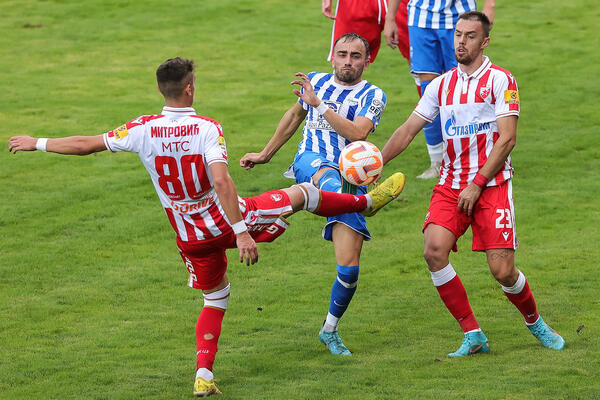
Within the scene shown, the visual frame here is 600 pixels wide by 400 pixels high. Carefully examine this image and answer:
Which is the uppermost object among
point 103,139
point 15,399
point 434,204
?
point 103,139

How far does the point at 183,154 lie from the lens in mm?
6379

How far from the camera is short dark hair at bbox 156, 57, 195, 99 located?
6.36 meters

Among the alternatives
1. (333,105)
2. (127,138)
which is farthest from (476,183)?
(127,138)

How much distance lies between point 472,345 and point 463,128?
1.70 meters

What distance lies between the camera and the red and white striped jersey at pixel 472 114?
23.5ft

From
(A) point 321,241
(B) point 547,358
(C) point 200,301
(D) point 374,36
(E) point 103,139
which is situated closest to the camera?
(E) point 103,139

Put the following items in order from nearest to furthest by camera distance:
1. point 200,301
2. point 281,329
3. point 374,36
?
point 281,329 → point 200,301 → point 374,36

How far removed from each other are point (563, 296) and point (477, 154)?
2267mm

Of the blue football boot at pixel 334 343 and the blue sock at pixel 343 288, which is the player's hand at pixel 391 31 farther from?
the blue football boot at pixel 334 343

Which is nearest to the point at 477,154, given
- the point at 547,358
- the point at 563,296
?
the point at 547,358

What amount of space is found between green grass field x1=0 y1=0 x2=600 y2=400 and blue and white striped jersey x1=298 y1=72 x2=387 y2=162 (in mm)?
1637

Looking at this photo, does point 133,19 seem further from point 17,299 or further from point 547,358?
point 547,358

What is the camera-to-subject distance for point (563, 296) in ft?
29.0

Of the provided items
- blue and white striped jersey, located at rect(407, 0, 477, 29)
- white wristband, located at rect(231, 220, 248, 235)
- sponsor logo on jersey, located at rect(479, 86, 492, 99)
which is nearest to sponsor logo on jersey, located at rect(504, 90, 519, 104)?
sponsor logo on jersey, located at rect(479, 86, 492, 99)
